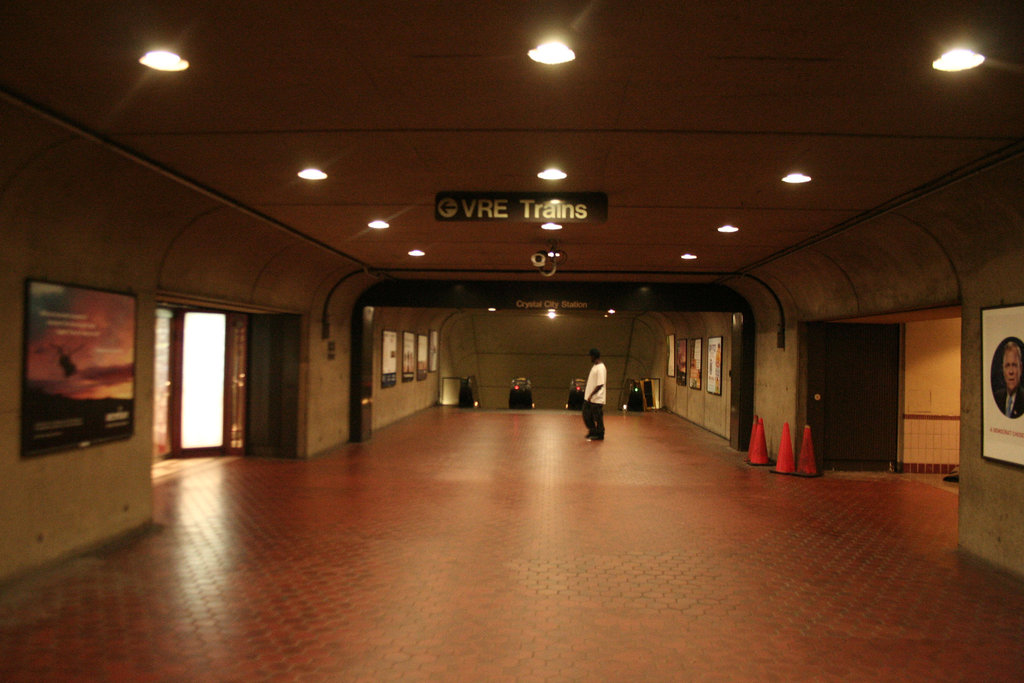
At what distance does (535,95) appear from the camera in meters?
3.82

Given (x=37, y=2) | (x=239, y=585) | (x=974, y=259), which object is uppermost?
(x=37, y=2)

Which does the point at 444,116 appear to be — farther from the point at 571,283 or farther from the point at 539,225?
the point at 571,283

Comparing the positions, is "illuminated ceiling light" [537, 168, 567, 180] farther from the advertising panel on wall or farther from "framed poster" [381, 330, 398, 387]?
the advertising panel on wall

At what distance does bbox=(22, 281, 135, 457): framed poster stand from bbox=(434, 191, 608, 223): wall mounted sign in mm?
2908

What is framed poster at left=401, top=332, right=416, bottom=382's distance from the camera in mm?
16859

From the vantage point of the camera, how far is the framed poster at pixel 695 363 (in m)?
16.8

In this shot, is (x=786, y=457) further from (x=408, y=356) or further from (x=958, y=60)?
(x=408, y=356)

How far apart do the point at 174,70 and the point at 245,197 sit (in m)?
2.91

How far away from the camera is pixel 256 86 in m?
3.73

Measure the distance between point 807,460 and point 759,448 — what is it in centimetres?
86

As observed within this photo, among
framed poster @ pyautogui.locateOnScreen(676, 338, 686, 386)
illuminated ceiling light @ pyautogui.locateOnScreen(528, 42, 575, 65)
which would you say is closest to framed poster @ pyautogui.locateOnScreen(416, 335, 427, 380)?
framed poster @ pyautogui.locateOnScreen(676, 338, 686, 386)

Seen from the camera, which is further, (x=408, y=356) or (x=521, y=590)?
(x=408, y=356)

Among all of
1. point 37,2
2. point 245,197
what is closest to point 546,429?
point 245,197

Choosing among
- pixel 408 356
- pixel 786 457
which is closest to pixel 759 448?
pixel 786 457
